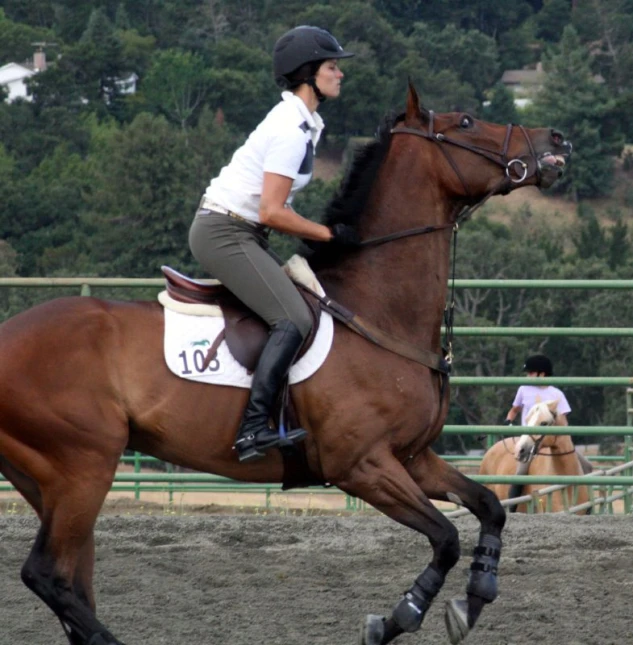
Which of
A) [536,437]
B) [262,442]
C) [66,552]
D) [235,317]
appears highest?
[235,317]

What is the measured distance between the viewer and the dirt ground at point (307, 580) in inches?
238

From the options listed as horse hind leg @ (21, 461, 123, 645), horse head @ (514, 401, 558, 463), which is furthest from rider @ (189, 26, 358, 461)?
horse head @ (514, 401, 558, 463)

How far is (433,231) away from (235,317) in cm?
89

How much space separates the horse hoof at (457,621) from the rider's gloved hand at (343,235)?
147 cm

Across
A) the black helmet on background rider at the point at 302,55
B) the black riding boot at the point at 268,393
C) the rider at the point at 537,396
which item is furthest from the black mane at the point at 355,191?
the rider at the point at 537,396

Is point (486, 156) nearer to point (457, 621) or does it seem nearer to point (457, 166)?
point (457, 166)

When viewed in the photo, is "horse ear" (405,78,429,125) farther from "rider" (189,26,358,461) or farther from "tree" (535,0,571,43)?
"tree" (535,0,571,43)

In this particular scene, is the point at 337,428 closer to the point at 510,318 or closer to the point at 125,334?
the point at 125,334

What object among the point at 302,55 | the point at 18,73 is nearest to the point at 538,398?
the point at 302,55

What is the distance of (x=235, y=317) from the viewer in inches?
225

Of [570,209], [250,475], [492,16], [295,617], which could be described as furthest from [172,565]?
[492,16]

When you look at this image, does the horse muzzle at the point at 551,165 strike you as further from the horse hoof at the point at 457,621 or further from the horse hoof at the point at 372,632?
the horse hoof at the point at 372,632

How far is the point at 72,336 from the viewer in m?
5.60

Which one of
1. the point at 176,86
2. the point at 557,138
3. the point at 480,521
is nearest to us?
the point at 480,521
